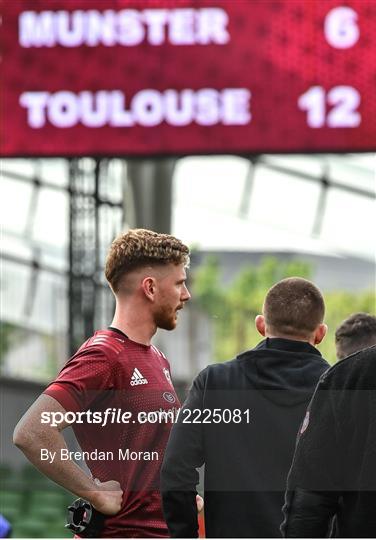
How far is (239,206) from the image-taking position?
14367mm

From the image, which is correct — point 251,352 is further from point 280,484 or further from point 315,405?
point 315,405

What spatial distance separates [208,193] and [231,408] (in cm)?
1205

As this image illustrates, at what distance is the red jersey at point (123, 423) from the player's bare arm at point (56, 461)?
0.02 meters

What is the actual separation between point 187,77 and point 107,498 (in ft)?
10.3

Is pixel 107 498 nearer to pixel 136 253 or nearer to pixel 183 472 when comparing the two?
pixel 183 472

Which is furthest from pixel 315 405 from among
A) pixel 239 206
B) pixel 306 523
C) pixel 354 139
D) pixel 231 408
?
pixel 239 206

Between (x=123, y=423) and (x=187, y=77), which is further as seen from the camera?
(x=187, y=77)

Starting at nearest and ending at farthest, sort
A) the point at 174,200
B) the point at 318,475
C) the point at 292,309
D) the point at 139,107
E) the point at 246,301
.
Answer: the point at 318,475 < the point at 292,309 < the point at 139,107 < the point at 174,200 < the point at 246,301

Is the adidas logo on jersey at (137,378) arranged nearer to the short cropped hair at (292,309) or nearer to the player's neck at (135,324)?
the player's neck at (135,324)

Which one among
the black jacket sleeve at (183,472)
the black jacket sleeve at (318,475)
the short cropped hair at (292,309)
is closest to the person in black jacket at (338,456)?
the black jacket sleeve at (318,475)

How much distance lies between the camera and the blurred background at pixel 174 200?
530 centimetres

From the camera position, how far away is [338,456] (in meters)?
2.21

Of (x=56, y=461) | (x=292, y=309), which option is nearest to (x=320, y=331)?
(x=292, y=309)

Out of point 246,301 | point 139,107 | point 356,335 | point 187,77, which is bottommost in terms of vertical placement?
point 246,301
